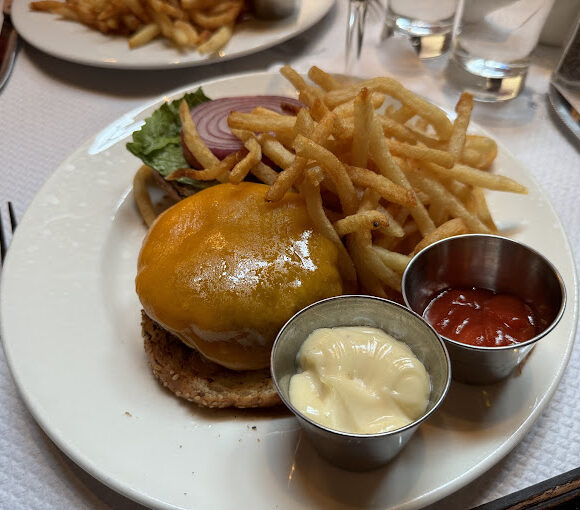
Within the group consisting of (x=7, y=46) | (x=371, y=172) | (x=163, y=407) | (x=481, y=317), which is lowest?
(x=7, y=46)

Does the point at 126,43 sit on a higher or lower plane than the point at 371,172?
lower

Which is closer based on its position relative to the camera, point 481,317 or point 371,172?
point 481,317

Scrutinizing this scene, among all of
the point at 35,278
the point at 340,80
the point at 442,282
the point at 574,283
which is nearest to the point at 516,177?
the point at 574,283

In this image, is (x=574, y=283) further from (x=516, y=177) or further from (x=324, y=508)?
(x=324, y=508)

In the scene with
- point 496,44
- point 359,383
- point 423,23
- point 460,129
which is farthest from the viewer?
point 423,23

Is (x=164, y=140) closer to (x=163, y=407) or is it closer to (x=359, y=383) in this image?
(x=163, y=407)

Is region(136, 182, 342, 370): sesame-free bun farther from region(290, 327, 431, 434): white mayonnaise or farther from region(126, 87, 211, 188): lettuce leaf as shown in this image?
region(126, 87, 211, 188): lettuce leaf

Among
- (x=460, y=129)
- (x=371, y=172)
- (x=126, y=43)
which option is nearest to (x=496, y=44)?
(x=460, y=129)
